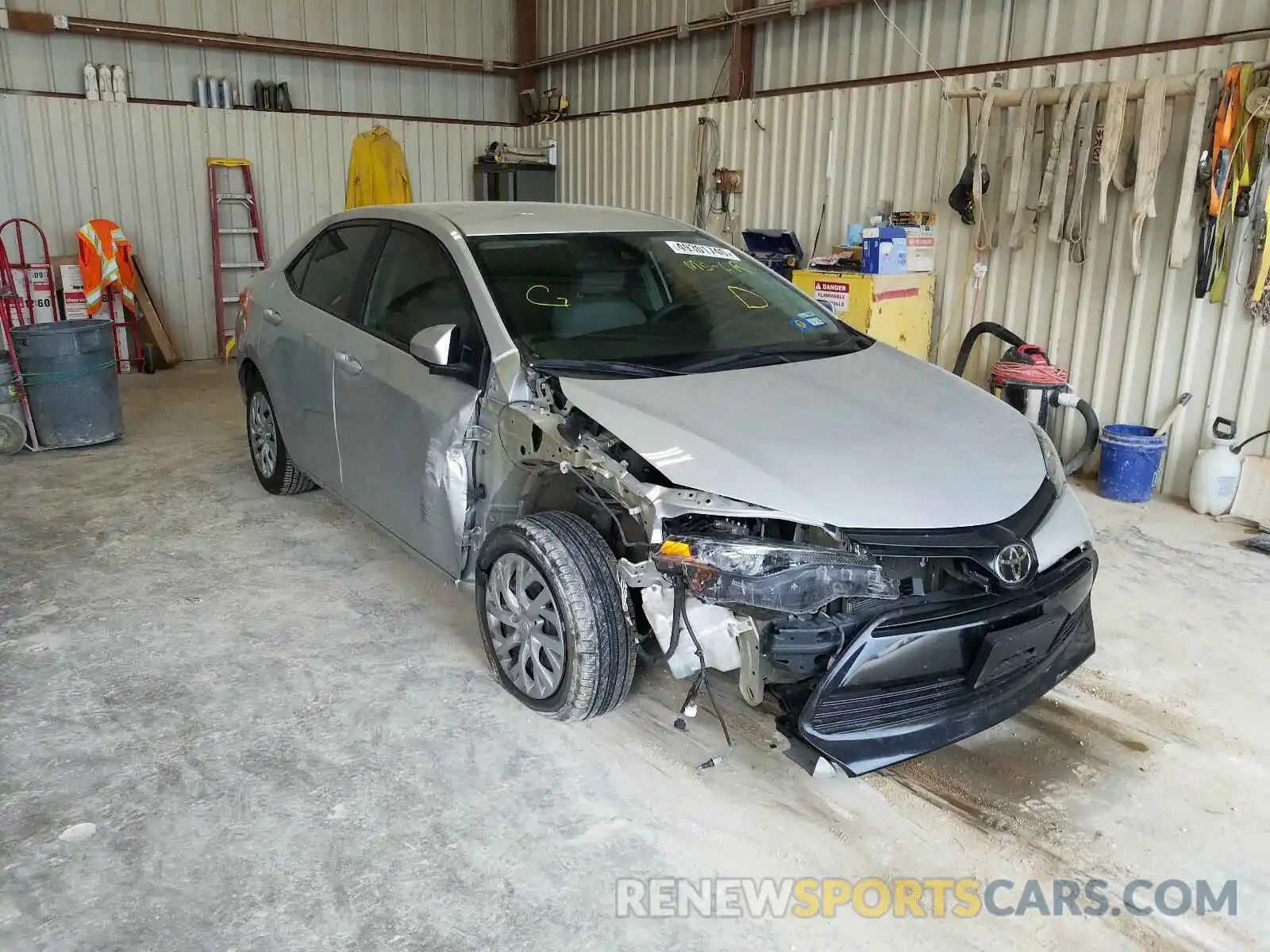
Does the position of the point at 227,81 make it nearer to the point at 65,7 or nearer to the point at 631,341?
the point at 65,7

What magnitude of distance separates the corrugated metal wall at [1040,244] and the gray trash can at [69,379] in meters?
4.38

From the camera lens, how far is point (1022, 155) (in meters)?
5.27

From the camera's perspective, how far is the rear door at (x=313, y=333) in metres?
3.68

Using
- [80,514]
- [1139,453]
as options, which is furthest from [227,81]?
[1139,453]

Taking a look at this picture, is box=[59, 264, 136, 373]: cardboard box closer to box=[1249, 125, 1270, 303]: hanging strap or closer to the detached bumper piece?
the detached bumper piece

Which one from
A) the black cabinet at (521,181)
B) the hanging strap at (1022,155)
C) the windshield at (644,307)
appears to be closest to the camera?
the windshield at (644,307)

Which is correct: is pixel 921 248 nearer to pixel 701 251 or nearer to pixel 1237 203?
pixel 1237 203

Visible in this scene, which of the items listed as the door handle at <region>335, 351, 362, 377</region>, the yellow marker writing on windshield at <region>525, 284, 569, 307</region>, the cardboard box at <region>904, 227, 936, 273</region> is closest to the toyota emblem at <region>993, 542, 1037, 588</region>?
the yellow marker writing on windshield at <region>525, 284, 569, 307</region>

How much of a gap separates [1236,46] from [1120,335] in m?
1.43

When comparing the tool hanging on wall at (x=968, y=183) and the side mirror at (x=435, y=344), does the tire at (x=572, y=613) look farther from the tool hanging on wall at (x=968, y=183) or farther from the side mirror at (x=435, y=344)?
the tool hanging on wall at (x=968, y=183)

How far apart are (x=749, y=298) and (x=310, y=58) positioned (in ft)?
24.5

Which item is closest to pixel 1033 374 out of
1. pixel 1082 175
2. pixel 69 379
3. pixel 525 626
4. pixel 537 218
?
pixel 1082 175

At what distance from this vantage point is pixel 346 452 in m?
3.58

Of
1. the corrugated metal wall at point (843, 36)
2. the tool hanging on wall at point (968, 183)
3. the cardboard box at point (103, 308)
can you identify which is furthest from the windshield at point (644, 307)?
the cardboard box at point (103, 308)
